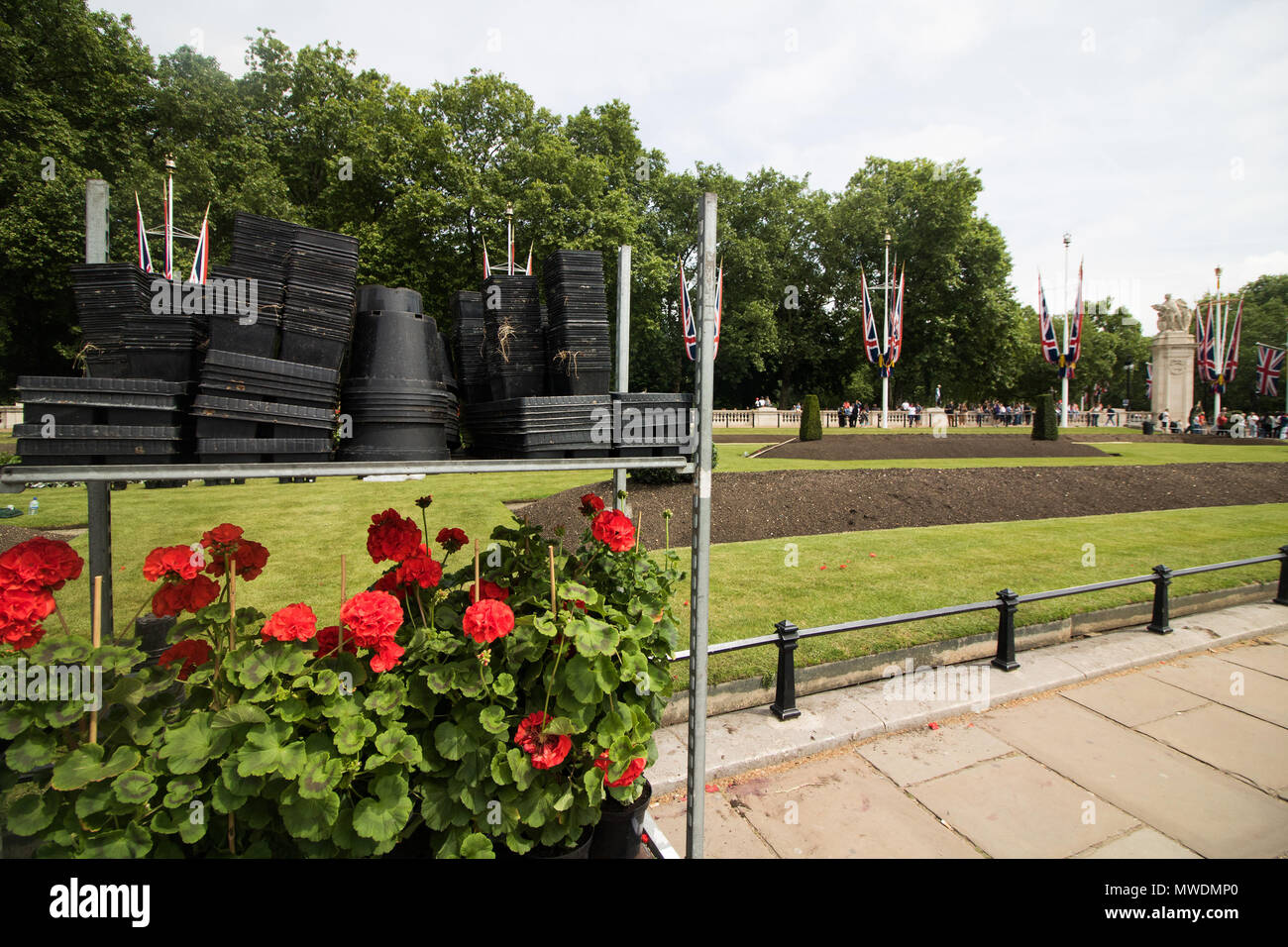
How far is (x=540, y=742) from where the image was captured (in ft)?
8.19

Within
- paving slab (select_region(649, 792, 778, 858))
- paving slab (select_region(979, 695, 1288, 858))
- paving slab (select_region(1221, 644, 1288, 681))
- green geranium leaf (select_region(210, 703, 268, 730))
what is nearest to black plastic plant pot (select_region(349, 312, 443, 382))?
green geranium leaf (select_region(210, 703, 268, 730))

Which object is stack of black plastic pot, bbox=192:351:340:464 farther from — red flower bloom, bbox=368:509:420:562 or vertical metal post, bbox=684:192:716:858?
vertical metal post, bbox=684:192:716:858

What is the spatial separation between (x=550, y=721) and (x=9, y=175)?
38977 millimetres

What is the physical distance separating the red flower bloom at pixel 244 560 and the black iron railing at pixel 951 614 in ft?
6.52

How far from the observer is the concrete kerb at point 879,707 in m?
4.36

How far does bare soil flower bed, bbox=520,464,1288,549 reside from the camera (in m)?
12.0

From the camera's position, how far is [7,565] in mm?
2094

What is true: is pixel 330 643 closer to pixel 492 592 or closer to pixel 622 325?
pixel 492 592

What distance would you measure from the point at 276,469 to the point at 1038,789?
186 inches

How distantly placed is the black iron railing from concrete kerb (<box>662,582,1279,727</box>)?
0.62ft

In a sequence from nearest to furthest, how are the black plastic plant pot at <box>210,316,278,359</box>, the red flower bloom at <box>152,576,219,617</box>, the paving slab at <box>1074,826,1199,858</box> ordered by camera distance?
the black plastic plant pot at <box>210,316,278,359</box> → the red flower bloom at <box>152,576,219,617</box> → the paving slab at <box>1074,826,1199,858</box>
